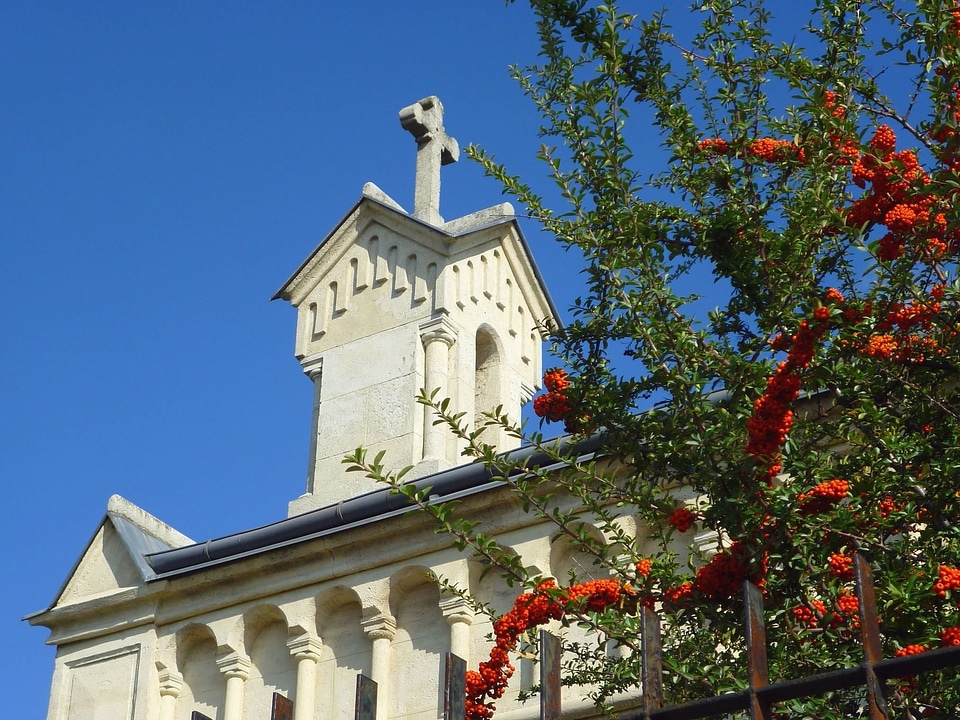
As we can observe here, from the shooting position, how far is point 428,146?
1748 centimetres

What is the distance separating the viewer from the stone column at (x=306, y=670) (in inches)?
516

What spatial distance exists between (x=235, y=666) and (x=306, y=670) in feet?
2.40

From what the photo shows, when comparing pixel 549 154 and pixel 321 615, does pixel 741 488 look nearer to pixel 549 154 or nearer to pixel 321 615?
pixel 549 154

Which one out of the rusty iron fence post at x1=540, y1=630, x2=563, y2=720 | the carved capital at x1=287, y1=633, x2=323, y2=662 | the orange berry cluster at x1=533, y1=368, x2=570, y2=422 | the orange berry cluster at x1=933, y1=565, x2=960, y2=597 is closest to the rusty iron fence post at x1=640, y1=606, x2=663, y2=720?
the rusty iron fence post at x1=540, y1=630, x2=563, y2=720

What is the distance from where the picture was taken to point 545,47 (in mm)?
9133

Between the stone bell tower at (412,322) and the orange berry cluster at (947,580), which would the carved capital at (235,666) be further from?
the orange berry cluster at (947,580)

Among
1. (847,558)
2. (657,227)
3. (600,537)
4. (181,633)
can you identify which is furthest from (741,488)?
(181,633)

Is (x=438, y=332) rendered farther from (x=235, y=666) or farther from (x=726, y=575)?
(x=726, y=575)

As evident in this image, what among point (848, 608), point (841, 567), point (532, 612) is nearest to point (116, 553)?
point (532, 612)

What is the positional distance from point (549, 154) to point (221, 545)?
20.6ft

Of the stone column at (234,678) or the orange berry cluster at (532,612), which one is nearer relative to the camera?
the orange berry cluster at (532,612)

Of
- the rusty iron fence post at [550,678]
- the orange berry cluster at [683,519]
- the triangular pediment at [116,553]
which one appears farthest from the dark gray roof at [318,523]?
the rusty iron fence post at [550,678]

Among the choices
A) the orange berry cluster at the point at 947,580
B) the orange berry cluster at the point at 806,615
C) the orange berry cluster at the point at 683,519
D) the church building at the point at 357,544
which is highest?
the church building at the point at 357,544

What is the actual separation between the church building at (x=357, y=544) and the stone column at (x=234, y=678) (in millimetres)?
16
